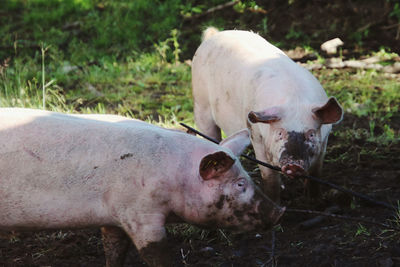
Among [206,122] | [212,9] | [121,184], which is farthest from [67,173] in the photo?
[212,9]

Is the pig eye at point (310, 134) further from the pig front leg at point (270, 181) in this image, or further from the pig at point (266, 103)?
the pig front leg at point (270, 181)

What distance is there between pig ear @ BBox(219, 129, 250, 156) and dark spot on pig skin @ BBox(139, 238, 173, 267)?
0.61 metres

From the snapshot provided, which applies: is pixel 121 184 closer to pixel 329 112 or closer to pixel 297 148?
pixel 297 148

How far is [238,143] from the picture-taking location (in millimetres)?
3119

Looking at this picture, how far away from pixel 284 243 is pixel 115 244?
43.4 inches

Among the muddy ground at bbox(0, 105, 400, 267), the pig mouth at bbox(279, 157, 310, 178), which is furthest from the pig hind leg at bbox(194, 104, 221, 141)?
the pig mouth at bbox(279, 157, 310, 178)

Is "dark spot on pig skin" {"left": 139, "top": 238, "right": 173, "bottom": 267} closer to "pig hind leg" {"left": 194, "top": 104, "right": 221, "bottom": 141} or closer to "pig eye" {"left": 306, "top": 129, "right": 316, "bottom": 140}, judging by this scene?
"pig eye" {"left": 306, "top": 129, "right": 316, "bottom": 140}

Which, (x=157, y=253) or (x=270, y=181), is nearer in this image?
(x=157, y=253)

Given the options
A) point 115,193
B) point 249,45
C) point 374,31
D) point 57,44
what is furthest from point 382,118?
point 57,44

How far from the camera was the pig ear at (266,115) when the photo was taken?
3554 millimetres

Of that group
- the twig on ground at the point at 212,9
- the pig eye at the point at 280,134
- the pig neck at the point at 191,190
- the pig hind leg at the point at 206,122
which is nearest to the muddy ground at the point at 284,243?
the pig neck at the point at 191,190

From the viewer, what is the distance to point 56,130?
9.55ft

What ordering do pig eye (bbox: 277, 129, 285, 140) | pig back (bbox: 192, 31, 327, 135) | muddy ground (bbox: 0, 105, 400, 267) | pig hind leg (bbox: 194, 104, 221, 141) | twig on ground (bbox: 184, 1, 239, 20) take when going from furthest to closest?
1. twig on ground (bbox: 184, 1, 239, 20)
2. pig hind leg (bbox: 194, 104, 221, 141)
3. pig back (bbox: 192, 31, 327, 135)
4. pig eye (bbox: 277, 129, 285, 140)
5. muddy ground (bbox: 0, 105, 400, 267)

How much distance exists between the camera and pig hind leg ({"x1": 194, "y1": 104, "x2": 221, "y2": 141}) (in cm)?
509
